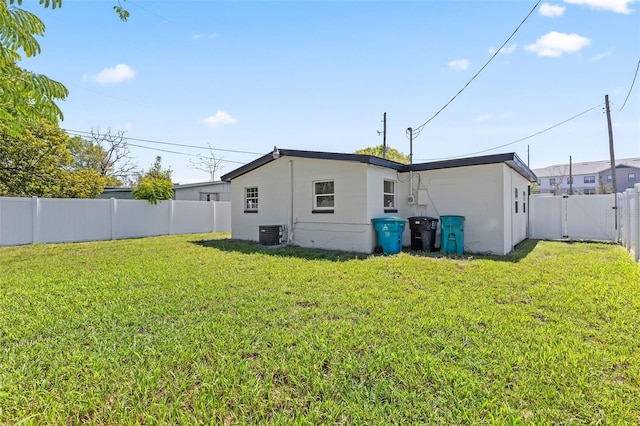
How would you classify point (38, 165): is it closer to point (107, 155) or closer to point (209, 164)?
point (107, 155)

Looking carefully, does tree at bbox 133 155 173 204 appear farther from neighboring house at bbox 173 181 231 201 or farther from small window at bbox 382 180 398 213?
small window at bbox 382 180 398 213

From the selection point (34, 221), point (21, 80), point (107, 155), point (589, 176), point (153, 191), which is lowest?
point (34, 221)

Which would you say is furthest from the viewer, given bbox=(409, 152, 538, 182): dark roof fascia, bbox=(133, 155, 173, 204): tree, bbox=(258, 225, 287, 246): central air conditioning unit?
bbox=(133, 155, 173, 204): tree

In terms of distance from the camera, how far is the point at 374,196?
10.0m

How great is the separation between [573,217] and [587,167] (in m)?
53.7

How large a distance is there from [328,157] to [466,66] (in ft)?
16.5

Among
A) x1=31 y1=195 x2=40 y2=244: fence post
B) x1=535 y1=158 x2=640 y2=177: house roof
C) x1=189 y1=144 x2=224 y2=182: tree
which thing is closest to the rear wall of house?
x1=31 y1=195 x2=40 y2=244: fence post

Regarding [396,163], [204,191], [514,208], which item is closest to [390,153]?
[204,191]

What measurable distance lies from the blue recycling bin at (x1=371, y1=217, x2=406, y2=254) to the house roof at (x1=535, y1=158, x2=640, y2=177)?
185 feet

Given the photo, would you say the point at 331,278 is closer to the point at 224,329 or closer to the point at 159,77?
the point at 224,329

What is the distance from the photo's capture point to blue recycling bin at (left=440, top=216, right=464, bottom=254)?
9.50m

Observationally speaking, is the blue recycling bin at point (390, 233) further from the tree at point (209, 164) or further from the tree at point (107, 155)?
the tree at point (209, 164)

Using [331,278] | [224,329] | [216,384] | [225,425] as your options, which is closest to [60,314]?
[224,329]

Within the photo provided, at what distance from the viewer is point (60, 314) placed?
170 inches
